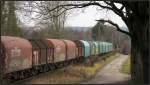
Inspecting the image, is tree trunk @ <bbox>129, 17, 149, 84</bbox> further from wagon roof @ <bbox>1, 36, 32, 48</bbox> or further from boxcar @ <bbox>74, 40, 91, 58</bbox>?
boxcar @ <bbox>74, 40, 91, 58</bbox>

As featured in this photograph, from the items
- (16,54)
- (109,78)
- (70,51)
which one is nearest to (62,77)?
(109,78)

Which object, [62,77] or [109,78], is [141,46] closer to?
[62,77]

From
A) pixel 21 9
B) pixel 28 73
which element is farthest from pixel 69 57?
pixel 21 9

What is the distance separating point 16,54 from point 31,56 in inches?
132

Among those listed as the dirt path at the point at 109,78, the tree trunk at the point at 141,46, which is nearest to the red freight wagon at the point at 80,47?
the dirt path at the point at 109,78

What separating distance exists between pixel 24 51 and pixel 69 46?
49.5 ft

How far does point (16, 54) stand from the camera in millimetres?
19641

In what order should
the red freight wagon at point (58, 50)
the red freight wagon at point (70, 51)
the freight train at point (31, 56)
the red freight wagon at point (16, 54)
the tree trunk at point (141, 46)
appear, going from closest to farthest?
1. the tree trunk at point (141, 46)
2. the red freight wagon at point (16, 54)
3. the freight train at point (31, 56)
4. the red freight wagon at point (58, 50)
5. the red freight wagon at point (70, 51)

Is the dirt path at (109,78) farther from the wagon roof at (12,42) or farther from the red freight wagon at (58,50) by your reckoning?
the wagon roof at (12,42)

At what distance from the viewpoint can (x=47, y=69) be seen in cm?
2808

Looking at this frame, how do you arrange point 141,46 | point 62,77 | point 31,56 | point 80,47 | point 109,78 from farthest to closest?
point 80,47
point 109,78
point 62,77
point 31,56
point 141,46

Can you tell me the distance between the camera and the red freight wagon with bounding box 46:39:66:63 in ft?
97.6

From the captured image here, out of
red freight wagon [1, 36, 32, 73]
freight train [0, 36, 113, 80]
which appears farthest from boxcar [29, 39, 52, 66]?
red freight wagon [1, 36, 32, 73]

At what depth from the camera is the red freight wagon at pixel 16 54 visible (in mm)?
18298
